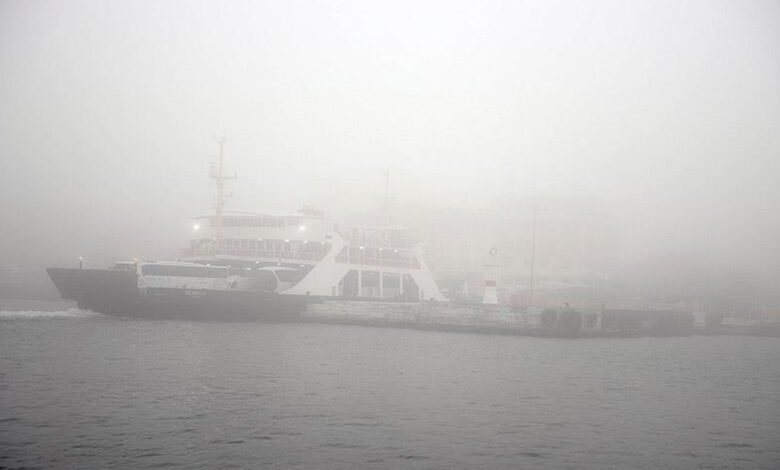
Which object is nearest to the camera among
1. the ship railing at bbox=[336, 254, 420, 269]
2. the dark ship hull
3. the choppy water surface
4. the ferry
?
the choppy water surface

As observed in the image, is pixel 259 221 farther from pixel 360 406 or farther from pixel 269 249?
pixel 360 406

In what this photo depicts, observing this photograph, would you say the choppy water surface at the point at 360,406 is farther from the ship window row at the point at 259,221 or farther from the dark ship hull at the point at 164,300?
the ship window row at the point at 259,221

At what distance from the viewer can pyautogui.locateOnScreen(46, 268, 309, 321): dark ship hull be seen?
40.1m

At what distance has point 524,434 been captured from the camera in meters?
15.2

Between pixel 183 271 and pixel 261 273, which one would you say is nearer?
pixel 183 271

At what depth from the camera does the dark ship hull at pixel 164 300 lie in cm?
4009

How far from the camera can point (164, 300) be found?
40.2 metres

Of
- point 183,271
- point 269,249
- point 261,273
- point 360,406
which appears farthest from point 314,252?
point 360,406

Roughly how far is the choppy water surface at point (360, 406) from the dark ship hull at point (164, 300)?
7.91 meters

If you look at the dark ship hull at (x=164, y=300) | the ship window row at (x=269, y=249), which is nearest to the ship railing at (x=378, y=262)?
the ship window row at (x=269, y=249)

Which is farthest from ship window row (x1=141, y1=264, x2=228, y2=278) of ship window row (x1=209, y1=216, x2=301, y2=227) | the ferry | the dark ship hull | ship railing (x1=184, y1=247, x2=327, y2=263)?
ship window row (x1=209, y1=216, x2=301, y2=227)

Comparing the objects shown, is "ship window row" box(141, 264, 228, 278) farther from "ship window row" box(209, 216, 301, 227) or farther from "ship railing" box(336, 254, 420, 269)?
"ship railing" box(336, 254, 420, 269)

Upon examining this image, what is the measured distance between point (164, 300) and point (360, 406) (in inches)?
1049

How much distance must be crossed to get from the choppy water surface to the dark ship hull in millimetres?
7907
